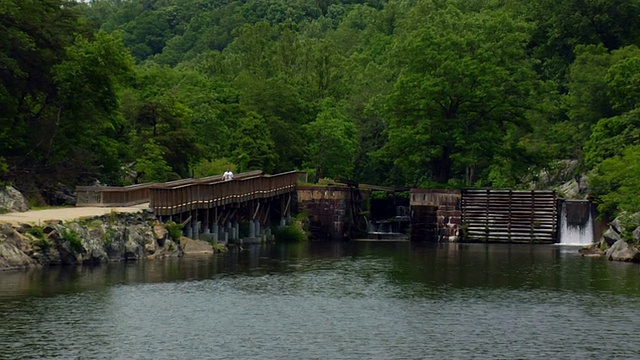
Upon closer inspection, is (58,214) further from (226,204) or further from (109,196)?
(226,204)

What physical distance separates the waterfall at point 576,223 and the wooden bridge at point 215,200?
2144 centimetres

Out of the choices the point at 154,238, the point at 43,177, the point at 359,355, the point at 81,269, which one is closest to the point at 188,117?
the point at 43,177

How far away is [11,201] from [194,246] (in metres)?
12.1

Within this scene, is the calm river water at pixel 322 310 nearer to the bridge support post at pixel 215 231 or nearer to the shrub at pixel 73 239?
the shrub at pixel 73 239

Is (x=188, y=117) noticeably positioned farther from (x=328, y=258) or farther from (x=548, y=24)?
(x=548, y=24)

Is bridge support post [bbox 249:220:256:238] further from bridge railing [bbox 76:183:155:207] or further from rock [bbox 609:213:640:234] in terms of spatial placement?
rock [bbox 609:213:640:234]

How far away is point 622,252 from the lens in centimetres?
8300

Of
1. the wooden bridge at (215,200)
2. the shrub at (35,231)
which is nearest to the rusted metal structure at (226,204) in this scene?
the wooden bridge at (215,200)

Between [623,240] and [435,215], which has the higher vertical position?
[435,215]

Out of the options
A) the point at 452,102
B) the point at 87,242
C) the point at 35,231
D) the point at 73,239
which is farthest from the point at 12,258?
the point at 452,102

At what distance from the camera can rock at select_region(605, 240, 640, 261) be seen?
8188 centimetres

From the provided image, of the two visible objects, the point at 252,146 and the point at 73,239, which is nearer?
the point at 73,239

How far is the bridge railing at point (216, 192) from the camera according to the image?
8031 centimetres

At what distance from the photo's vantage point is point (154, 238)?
78.6 m
